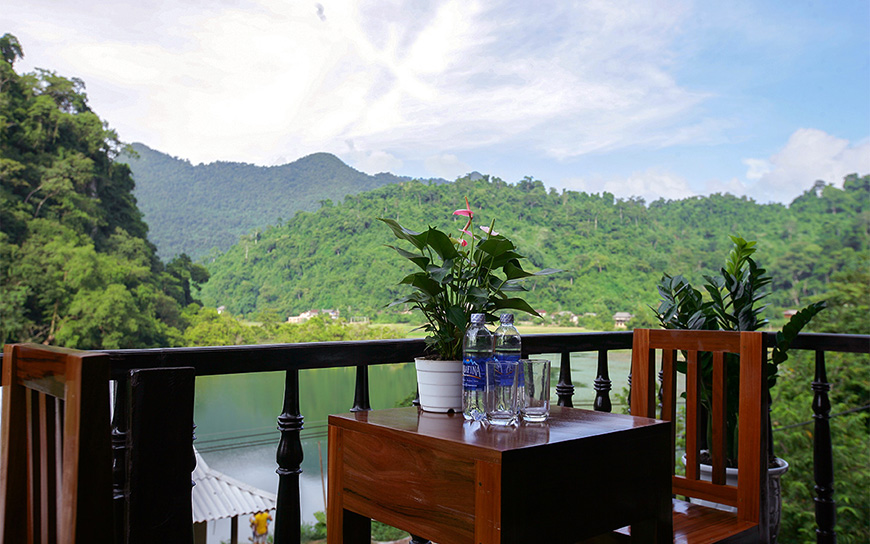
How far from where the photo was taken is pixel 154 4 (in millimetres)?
20672

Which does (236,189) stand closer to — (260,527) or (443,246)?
(260,527)

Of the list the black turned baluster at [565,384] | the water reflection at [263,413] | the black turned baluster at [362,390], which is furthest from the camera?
the water reflection at [263,413]

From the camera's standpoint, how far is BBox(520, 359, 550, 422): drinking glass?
1091 millimetres

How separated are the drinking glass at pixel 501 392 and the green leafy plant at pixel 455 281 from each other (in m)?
0.15

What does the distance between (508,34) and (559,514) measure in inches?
912

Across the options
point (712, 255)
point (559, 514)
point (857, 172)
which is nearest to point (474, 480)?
point (559, 514)

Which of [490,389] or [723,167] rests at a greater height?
[723,167]

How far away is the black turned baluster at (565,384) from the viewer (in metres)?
1.83

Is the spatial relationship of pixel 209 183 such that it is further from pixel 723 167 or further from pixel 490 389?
pixel 490 389

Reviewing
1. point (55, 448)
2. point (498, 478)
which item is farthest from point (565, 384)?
point (55, 448)

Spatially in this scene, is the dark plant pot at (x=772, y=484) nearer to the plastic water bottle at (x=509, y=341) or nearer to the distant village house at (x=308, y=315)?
the plastic water bottle at (x=509, y=341)

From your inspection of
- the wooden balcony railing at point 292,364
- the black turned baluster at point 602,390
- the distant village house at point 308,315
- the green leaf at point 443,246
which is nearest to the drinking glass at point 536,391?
the green leaf at point 443,246

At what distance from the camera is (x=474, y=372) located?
3.52ft

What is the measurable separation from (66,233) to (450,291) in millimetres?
18863
